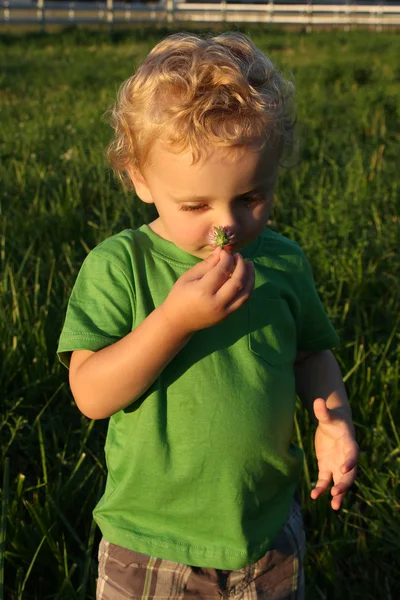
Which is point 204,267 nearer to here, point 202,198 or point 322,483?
point 202,198

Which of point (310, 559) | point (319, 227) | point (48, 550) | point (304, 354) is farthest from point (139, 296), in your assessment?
point (319, 227)

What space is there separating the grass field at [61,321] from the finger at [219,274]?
914 millimetres

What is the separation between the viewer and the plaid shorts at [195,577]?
5.14 ft

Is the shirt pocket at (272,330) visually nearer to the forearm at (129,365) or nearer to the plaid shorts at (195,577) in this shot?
the forearm at (129,365)

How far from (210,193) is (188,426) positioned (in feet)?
1.48

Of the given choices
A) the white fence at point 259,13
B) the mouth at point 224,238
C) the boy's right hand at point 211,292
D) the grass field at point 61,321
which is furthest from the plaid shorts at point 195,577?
the white fence at point 259,13

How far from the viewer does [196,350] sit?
5.11 feet

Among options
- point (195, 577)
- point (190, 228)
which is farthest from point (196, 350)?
point (195, 577)

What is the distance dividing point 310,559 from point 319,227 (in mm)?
1595

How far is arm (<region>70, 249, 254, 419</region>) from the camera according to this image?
1.39m

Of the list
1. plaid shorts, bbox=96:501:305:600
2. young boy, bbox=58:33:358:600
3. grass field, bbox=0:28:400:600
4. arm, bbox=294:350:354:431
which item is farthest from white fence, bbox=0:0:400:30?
plaid shorts, bbox=96:501:305:600

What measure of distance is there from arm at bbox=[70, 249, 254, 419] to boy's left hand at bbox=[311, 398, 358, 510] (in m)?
0.36

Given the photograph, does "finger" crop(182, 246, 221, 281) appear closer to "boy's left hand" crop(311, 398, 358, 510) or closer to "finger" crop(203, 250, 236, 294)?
"finger" crop(203, 250, 236, 294)

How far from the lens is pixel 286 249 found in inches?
69.1
